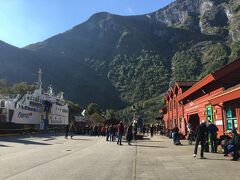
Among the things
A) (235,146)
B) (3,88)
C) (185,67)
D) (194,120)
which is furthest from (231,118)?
(185,67)

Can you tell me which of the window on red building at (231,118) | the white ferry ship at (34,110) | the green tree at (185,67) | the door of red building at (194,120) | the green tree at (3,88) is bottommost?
the window on red building at (231,118)

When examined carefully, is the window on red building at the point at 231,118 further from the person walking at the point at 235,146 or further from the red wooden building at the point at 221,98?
the person walking at the point at 235,146

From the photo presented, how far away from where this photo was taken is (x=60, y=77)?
17888 centimetres

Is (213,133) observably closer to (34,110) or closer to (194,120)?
(194,120)

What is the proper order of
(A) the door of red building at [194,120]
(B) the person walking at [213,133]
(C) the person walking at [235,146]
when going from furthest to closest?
(A) the door of red building at [194,120] < (B) the person walking at [213,133] < (C) the person walking at [235,146]

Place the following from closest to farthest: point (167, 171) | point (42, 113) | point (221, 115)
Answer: point (167, 171)
point (221, 115)
point (42, 113)

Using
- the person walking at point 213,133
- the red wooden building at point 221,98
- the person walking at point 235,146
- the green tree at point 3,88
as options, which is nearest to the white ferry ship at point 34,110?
the green tree at point 3,88

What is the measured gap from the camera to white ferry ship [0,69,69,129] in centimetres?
5309

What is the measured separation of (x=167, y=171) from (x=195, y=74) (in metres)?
163

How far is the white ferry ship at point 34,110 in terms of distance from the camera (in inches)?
2090

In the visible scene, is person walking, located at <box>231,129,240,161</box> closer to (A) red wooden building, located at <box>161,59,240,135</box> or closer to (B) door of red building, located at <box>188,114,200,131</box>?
(A) red wooden building, located at <box>161,59,240,135</box>

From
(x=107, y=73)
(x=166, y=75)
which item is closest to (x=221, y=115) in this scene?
(x=166, y=75)

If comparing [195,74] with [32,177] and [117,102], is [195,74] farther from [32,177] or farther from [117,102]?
[32,177]

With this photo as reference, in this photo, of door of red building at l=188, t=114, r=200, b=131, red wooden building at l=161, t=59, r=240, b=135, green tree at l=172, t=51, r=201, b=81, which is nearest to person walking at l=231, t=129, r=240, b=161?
red wooden building at l=161, t=59, r=240, b=135
